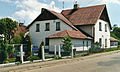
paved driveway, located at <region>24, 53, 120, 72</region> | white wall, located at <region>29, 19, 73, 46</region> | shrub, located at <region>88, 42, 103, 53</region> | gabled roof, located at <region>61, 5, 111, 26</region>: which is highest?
gabled roof, located at <region>61, 5, 111, 26</region>

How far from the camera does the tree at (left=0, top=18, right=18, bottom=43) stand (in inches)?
1233

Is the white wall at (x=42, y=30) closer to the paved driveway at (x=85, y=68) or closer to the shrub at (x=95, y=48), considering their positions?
the shrub at (x=95, y=48)

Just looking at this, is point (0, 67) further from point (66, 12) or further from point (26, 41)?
point (66, 12)

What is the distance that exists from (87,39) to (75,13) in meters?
8.91

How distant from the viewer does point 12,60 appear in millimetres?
12344

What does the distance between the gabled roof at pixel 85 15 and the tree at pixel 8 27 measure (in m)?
11.5

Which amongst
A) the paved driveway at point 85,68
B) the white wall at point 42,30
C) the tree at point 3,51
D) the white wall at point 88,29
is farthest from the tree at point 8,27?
the paved driveway at point 85,68

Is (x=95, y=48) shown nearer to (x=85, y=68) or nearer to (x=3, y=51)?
(x=85, y=68)

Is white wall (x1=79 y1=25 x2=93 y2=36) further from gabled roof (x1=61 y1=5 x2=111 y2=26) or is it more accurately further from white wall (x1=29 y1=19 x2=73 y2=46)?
white wall (x1=29 y1=19 x2=73 y2=46)

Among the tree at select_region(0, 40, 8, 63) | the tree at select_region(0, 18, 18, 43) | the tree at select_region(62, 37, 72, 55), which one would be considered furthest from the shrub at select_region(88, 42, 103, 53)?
the tree at select_region(0, 18, 18, 43)

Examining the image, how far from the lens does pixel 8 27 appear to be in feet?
106

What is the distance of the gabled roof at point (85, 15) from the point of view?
1102 inches

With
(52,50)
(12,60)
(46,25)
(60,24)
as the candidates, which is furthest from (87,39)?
(12,60)

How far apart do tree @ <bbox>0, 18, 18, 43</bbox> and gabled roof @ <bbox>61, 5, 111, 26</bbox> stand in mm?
11533
